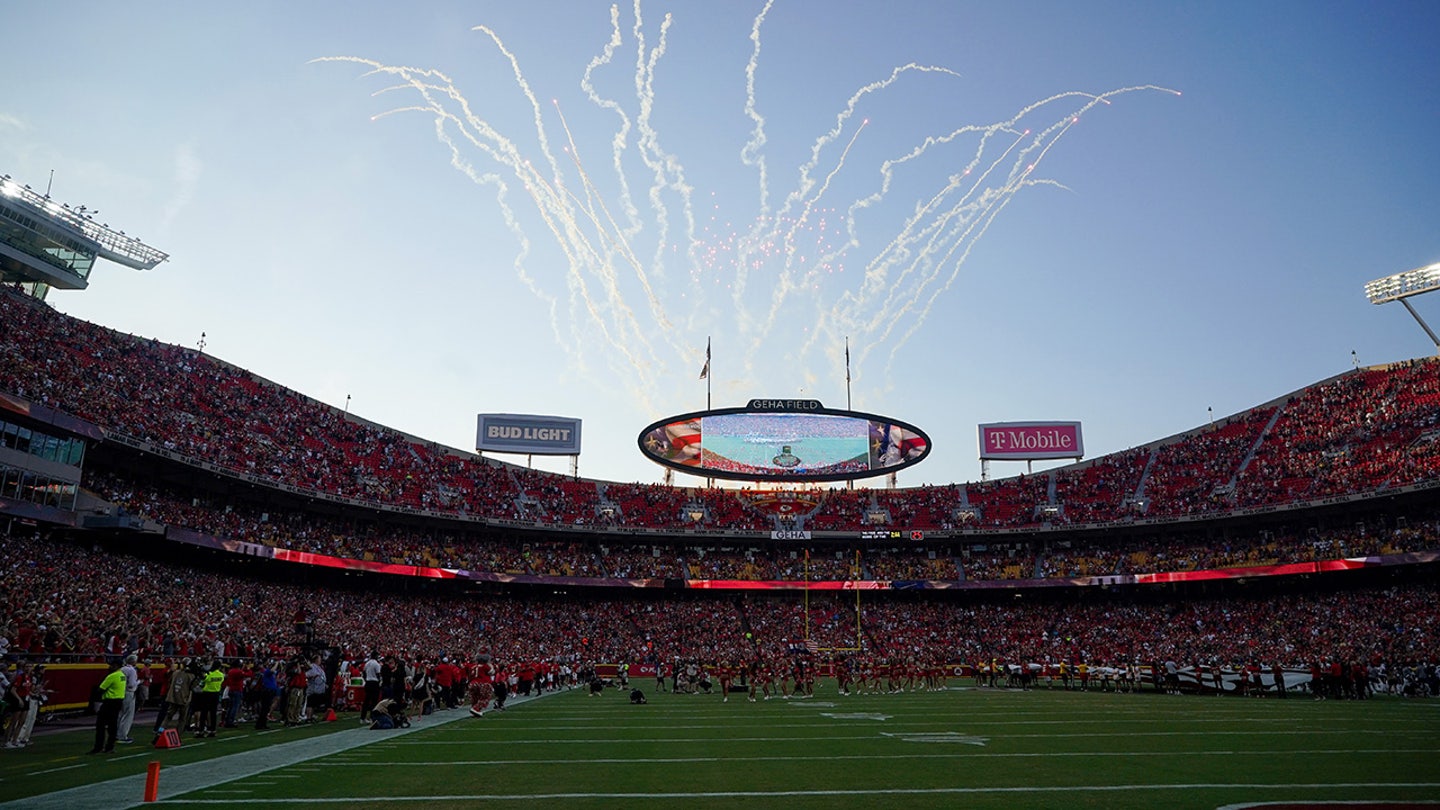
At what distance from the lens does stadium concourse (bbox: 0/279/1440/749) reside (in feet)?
110

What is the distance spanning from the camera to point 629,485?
69.5 meters

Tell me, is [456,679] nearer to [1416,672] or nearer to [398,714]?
[398,714]

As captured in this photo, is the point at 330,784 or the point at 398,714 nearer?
the point at 330,784

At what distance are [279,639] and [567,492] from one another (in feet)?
108

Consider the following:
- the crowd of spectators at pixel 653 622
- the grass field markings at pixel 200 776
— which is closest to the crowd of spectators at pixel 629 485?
the crowd of spectators at pixel 653 622

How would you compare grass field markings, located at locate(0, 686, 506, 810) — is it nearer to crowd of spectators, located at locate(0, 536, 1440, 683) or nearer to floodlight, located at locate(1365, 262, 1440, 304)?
crowd of spectators, located at locate(0, 536, 1440, 683)

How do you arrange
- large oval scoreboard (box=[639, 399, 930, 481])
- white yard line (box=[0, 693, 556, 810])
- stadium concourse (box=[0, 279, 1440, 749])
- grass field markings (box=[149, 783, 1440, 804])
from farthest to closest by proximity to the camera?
large oval scoreboard (box=[639, 399, 930, 481]) < stadium concourse (box=[0, 279, 1440, 749]) < grass field markings (box=[149, 783, 1440, 804]) < white yard line (box=[0, 693, 556, 810])

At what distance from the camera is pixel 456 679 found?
85.0 feet

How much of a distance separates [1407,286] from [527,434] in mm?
61602

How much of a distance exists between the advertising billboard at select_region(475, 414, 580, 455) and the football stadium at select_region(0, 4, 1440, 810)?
0.25 m

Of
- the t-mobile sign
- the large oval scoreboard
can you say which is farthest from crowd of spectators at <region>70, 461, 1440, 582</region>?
the t-mobile sign

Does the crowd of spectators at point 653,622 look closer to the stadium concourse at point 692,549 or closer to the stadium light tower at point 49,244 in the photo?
the stadium concourse at point 692,549

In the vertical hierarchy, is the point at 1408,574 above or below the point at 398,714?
above

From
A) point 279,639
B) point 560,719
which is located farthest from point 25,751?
point 279,639
